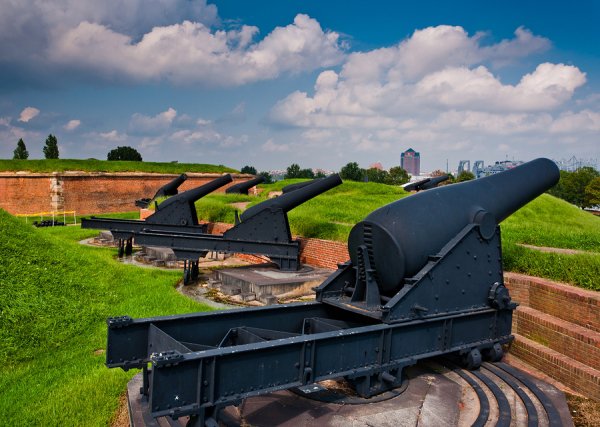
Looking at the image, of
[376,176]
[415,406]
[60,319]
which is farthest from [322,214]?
[376,176]

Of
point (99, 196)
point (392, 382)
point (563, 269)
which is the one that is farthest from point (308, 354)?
point (99, 196)

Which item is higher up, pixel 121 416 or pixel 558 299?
pixel 558 299

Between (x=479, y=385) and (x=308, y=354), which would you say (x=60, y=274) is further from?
(x=479, y=385)

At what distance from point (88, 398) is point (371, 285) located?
2642mm

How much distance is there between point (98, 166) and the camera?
32.6 m

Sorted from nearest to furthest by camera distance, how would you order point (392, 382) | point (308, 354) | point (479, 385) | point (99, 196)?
point (308, 354)
point (392, 382)
point (479, 385)
point (99, 196)

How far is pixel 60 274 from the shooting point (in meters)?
8.17

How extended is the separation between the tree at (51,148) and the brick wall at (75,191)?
52.6 ft

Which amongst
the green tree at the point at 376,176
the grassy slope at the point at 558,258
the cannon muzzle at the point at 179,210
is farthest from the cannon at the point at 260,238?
the green tree at the point at 376,176

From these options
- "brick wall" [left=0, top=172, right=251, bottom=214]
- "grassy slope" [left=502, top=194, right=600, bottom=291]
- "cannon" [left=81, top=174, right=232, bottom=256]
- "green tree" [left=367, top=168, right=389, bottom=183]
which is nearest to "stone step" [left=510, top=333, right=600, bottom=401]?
"grassy slope" [left=502, top=194, right=600, bottom=291]

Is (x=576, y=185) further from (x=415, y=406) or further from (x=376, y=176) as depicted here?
(x=415, y=406)

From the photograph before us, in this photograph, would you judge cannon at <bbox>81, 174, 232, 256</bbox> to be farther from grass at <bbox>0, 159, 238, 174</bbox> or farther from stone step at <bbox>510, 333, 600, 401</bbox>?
grass at <bbox>0, 159, 238, 174</bbox>

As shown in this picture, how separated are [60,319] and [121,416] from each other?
120 inches

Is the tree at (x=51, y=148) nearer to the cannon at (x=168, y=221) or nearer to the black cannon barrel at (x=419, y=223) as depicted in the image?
the cannon at (x=168, y=221)
